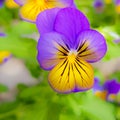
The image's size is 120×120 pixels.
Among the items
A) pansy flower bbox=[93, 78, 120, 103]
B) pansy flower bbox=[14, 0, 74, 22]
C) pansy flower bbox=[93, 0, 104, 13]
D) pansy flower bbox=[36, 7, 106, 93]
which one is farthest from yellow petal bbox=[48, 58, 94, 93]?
pansy flower bbox=[93, 0, 104, 13]

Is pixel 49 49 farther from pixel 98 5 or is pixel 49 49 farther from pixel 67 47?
pixel 98 5

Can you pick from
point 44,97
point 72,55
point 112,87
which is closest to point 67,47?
point 72,55

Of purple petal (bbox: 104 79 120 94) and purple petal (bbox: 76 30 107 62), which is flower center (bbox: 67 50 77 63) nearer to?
purple petal (bbox: 76 30 107 62)

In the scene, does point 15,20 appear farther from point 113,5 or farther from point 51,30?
point 51,30

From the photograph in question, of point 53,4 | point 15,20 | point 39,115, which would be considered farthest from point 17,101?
point 15,20

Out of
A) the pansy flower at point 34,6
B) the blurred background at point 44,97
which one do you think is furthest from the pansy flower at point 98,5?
the pansy flower at point 34,6

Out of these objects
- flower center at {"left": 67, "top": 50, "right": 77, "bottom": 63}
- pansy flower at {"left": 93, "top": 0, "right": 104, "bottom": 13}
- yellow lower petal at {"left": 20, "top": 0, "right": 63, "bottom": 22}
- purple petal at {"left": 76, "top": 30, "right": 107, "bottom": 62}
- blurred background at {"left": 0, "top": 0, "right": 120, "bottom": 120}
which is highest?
pansy flower at {"left": 93, "top": 0, "right": 104, "bottom": 13}
